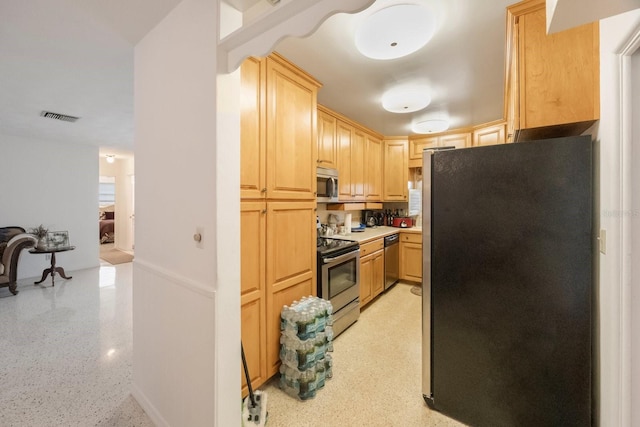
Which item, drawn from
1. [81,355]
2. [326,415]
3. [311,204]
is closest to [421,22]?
[311,204]

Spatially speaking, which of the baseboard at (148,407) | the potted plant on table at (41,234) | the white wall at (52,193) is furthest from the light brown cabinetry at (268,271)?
the white wall at (52,193)

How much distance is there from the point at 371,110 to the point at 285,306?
247 centimetres

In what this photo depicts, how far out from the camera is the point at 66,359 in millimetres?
2256

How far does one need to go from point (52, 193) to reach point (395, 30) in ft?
20.6

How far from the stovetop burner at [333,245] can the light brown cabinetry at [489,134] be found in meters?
2.47

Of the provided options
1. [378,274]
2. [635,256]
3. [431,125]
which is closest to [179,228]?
[635,256]

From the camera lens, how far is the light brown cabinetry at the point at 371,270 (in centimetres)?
315

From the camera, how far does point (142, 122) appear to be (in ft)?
5.79

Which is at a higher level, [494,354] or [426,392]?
[494,354]

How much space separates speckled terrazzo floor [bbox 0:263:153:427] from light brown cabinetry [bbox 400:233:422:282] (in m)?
3.56

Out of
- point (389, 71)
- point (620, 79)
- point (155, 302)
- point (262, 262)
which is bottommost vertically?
point (155, 302)

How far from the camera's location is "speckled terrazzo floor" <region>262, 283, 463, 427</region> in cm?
166

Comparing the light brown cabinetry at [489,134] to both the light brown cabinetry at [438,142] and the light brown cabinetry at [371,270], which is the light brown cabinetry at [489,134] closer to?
the light brown cabinetry at [438,142]

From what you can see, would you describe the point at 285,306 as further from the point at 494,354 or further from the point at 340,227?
the point at 340,227
